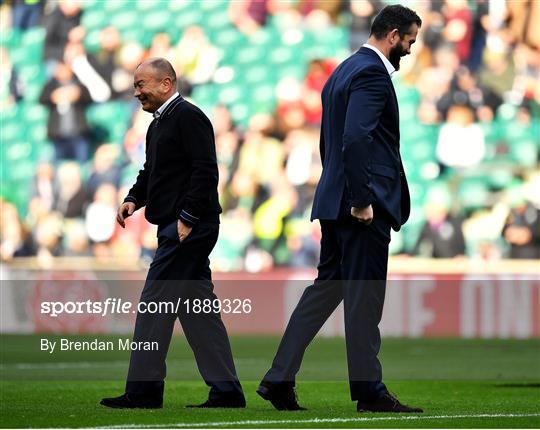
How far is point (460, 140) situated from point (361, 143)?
42.7 ft

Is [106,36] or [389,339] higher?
[106,36]

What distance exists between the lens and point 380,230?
6.65m

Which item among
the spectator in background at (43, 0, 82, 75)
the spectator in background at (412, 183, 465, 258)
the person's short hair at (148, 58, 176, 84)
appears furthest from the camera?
the spectator in background at (43, 0, 82, 75)

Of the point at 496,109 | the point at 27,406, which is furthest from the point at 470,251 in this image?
the point at 27,406

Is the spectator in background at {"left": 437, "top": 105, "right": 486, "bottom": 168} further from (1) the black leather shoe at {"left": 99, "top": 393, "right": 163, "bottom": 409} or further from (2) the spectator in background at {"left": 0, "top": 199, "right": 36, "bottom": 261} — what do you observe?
(1) the black leather shoe at {"left": 99, "top": 393, "right": 163, "bottom": 409}

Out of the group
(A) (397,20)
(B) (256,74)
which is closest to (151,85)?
(A) (397,20)

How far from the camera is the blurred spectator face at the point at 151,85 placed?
7.10 meters

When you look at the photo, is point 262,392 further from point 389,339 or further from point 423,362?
point 389,339

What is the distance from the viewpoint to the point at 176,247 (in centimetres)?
706

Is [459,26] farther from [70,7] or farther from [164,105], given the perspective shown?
[164,105]

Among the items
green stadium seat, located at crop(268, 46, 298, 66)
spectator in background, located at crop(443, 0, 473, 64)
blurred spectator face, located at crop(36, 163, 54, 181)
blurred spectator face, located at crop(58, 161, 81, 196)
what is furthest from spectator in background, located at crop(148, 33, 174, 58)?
spectator in background, located at crop(443, 0, 473, 64)

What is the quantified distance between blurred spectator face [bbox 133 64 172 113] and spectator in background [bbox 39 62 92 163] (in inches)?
513

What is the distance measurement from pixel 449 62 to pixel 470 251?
2851mm

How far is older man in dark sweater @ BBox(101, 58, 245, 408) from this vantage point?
23.0 feet
